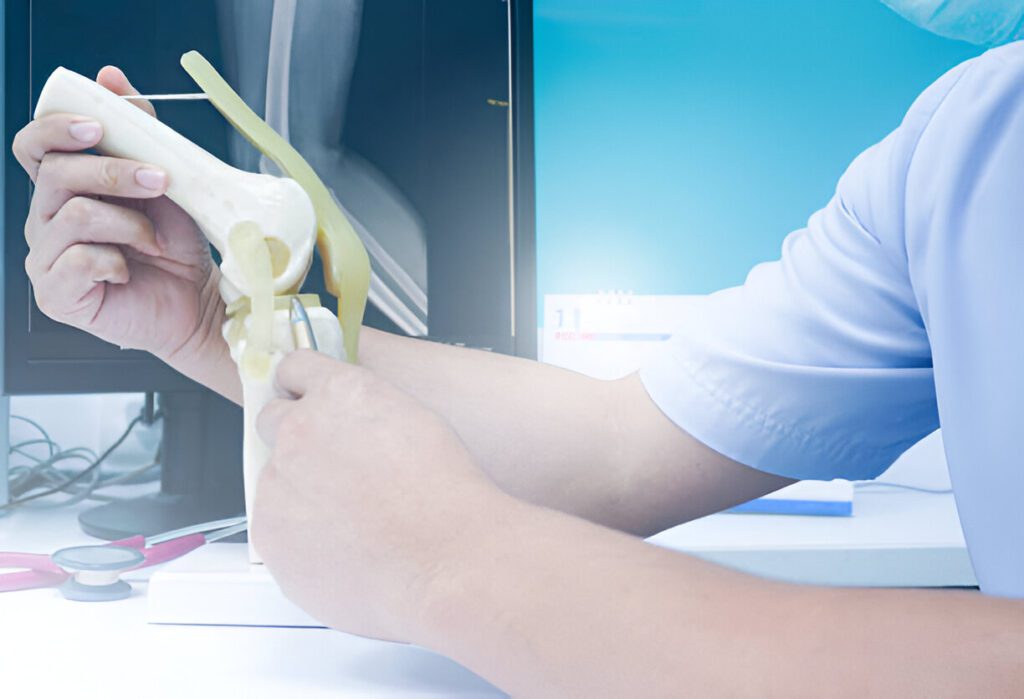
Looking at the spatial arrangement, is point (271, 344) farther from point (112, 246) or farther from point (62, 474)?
point (62, 474)

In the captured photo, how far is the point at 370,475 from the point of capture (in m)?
0.43

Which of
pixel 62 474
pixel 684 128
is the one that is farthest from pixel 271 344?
pixel 684 128

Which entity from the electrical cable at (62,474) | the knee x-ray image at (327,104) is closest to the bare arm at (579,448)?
the knee x-ray image at (327,104)

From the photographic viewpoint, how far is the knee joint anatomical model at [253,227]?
483 mm

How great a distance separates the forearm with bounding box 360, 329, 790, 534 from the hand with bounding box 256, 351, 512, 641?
203mm

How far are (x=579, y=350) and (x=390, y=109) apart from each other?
A: 0.39 metres

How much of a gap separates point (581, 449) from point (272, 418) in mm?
264

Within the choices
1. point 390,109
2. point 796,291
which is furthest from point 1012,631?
point 390,109

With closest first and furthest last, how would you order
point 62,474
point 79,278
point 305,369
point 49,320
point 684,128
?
point 305,369 → point 79,278 → point 49,320 → point 62,474 → point 684,128

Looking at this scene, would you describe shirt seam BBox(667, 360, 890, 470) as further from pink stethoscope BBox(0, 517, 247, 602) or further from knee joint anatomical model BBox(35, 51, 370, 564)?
pink stethoscope BBox(0, 517, 247, 602)

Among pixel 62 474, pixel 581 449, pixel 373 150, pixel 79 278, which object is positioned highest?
pixel 373 150

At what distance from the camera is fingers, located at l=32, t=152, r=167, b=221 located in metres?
0.51

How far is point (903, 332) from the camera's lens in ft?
2.06

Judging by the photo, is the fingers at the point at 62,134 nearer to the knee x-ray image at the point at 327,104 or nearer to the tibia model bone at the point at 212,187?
the tibia model bone at the point at 212,187
